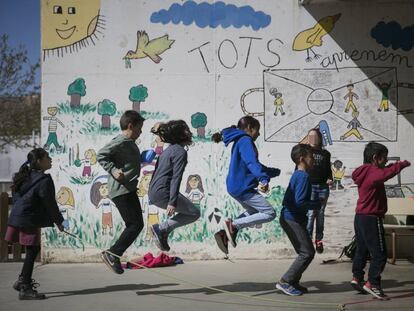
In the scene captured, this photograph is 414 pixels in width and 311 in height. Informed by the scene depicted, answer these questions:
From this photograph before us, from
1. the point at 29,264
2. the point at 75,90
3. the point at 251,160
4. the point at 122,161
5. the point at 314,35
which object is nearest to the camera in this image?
the point at 251,160

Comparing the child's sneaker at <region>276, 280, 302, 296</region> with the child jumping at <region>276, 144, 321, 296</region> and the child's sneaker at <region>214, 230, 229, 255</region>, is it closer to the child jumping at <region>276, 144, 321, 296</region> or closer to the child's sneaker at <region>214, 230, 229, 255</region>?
the child jumping at <region>276, 144, 321, 296</region>

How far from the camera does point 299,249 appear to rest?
6809 millimetres

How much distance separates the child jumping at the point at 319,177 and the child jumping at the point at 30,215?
3.87 m

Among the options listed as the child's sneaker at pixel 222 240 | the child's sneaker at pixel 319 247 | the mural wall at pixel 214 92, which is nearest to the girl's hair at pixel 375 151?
the child's sneaker at pixel 222 240

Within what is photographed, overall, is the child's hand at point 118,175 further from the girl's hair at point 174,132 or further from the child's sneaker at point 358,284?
the child's sneaker at point 358,284

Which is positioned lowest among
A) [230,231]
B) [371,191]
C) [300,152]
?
[230,231]

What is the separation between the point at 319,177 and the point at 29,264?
4321mm

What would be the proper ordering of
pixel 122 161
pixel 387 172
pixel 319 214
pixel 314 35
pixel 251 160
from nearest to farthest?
pixel 387 172 < pixel 251 160 < pixel 122 161 < pixel 319 214 < pixel 314 35

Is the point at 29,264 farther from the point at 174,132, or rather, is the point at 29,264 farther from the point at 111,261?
the point at 174,132

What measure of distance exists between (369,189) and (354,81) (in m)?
3.33

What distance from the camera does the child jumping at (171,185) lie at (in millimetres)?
6793

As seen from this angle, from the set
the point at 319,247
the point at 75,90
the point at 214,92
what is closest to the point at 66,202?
the point at 75,90

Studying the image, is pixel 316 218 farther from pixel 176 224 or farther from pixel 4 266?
pixel 4 266

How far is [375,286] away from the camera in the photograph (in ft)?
21.6
